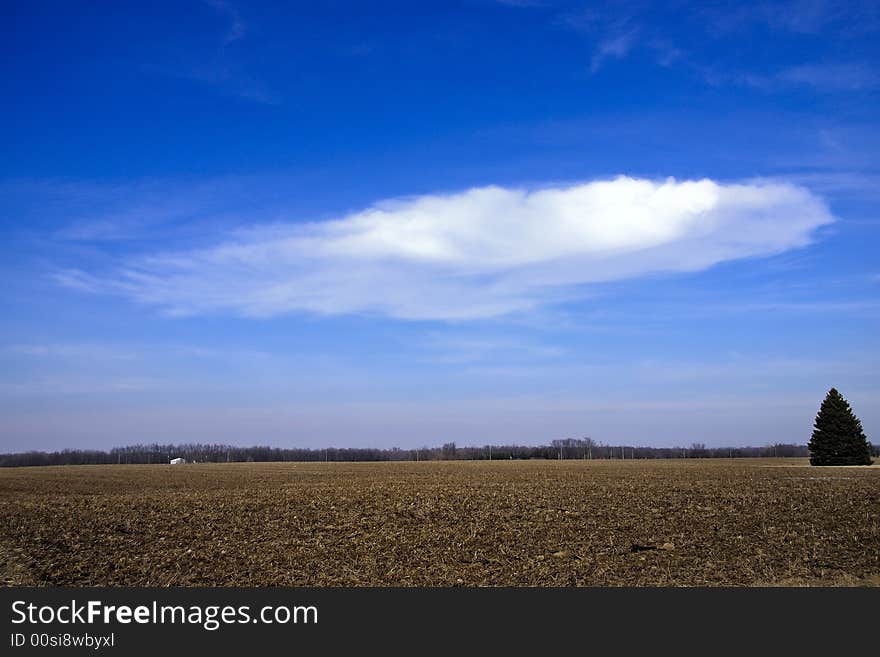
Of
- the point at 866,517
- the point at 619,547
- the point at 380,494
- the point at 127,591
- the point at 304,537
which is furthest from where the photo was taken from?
the point at 380,494

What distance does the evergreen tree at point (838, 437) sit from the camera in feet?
235

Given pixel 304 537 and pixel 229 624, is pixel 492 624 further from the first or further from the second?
pixel 304 537

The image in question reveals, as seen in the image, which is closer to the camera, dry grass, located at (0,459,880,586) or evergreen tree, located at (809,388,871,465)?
dry grass, located at (0,459,880,586)

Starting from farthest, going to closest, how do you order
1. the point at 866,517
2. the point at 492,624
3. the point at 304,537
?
the point at 866,517, the point at 304,537, the point at 492,624

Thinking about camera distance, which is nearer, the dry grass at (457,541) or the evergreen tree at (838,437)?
the dry grass at (457,541)

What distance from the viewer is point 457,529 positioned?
81.5 ft

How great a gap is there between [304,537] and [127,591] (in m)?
7.16

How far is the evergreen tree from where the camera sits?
235ft

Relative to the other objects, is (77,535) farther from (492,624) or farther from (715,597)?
(715,597)

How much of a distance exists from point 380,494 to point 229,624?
23.4m

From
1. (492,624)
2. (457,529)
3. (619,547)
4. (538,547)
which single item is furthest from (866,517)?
(492,624)

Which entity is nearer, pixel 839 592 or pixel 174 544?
pixel 839 592

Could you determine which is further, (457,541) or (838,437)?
(838,437)

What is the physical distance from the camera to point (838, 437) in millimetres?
72062
